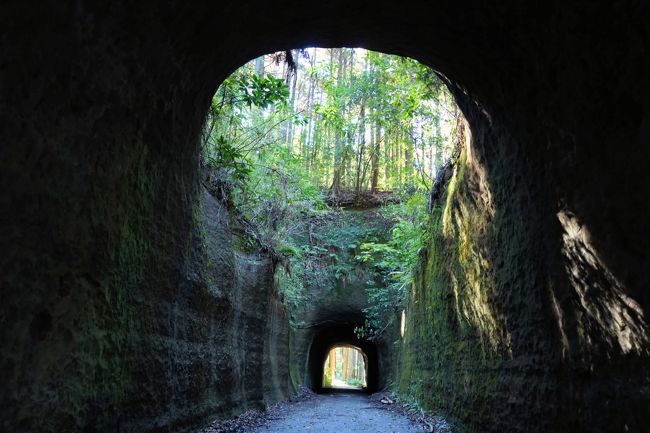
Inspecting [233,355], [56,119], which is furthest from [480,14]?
[233,355]

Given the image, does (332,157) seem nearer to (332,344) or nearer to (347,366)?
(332,344)

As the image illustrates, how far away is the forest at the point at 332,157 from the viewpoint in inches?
311

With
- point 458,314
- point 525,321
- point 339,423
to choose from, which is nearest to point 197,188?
point 458,314

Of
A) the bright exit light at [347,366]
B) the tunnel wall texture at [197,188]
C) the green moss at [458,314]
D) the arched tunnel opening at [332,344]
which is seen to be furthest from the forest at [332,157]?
the bright exit light at [347,366]

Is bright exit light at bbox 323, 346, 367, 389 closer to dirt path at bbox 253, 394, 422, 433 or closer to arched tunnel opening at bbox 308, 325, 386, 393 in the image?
arched tunnel opening at bbox 308, 325, 386, 393

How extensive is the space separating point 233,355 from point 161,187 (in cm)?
437

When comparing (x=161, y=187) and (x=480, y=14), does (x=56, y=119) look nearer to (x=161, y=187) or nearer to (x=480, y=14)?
(x=161, y=187)

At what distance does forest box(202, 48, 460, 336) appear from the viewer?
789 cm

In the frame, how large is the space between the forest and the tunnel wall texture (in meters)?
2.06

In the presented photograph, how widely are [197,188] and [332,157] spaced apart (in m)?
16.2

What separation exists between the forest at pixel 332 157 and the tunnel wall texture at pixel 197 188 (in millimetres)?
2059

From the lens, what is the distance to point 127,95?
3.68 meters

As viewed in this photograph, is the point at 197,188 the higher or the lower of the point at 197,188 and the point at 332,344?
the higher

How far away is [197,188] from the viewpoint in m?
6.10
